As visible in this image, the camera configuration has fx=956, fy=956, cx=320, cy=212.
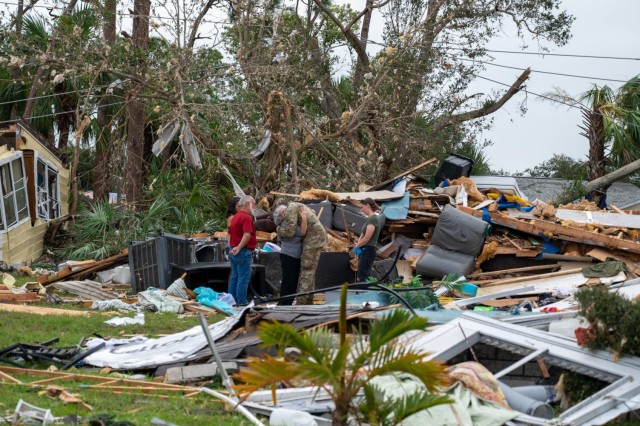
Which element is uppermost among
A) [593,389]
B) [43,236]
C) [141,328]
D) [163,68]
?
[163,68]

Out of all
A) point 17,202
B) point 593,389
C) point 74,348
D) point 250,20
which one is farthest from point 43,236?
point 593,389

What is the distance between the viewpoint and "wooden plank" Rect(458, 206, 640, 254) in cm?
1666

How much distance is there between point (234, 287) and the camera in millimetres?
13812

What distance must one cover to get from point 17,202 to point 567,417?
50.9ft

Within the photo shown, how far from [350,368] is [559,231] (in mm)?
12288

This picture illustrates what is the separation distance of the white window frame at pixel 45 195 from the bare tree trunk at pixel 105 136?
3.86 ft

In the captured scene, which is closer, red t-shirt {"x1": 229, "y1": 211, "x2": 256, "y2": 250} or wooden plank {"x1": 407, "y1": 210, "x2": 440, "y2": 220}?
red t-shirt {"x1": 229, "y1": 211, "x2": 256, "y2": 250}

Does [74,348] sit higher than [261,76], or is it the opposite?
[261,76]

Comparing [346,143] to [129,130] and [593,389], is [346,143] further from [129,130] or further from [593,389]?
[593,389]

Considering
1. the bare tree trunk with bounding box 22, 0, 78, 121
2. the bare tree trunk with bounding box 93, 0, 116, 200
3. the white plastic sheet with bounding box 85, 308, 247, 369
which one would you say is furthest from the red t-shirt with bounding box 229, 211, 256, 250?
the bare tree trunk with bounding box 93, 0, 116, 200

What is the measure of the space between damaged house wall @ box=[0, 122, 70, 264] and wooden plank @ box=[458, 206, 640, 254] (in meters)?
8.89

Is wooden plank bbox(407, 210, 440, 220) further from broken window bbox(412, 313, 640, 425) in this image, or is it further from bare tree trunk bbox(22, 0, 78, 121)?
broken window bbox(412, 313, 640, 425)

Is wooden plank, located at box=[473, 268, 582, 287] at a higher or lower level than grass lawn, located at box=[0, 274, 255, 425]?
lower

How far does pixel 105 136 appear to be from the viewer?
24922 mm
